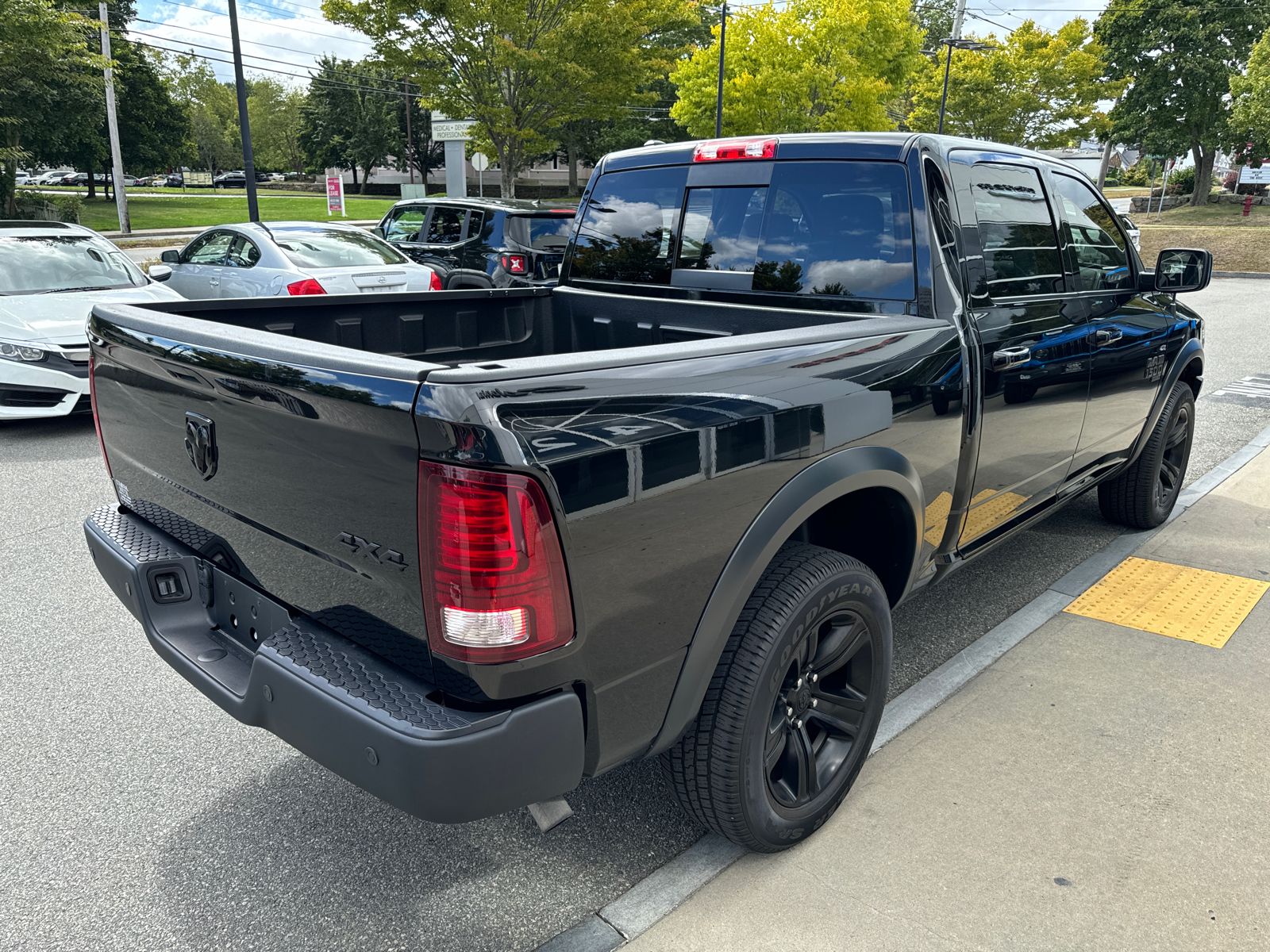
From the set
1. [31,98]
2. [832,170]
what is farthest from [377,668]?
[31,98]

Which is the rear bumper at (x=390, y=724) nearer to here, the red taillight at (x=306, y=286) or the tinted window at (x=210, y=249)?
Answer: the red taillight at (x=306, y=286)

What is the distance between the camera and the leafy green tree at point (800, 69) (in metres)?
31.0

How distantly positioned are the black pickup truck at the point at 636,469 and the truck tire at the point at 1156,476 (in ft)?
3.48

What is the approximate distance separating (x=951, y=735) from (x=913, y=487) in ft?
Answer: 3.04

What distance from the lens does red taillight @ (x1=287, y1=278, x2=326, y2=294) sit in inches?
349

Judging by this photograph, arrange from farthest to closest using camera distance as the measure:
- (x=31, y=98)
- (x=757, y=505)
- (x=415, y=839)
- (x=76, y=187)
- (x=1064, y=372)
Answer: (x=76, y=187) → (x=31, y=98) → (x=1064, y=372) → (x=415, y=839) → (x=757, y=505)

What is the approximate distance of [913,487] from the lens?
9.10 ft

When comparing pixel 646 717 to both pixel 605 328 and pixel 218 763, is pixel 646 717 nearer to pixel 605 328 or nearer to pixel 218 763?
pixel 218 763

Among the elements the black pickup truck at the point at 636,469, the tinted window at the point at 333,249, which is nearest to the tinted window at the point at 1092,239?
the black pickup truck at the point at 636,469

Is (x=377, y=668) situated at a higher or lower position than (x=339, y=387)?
lower

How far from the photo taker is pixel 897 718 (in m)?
3.20

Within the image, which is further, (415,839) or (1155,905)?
(415,839)

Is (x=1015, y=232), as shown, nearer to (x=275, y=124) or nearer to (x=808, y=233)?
(x=808, y=233)

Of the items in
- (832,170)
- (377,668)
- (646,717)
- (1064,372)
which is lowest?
(646,717)
